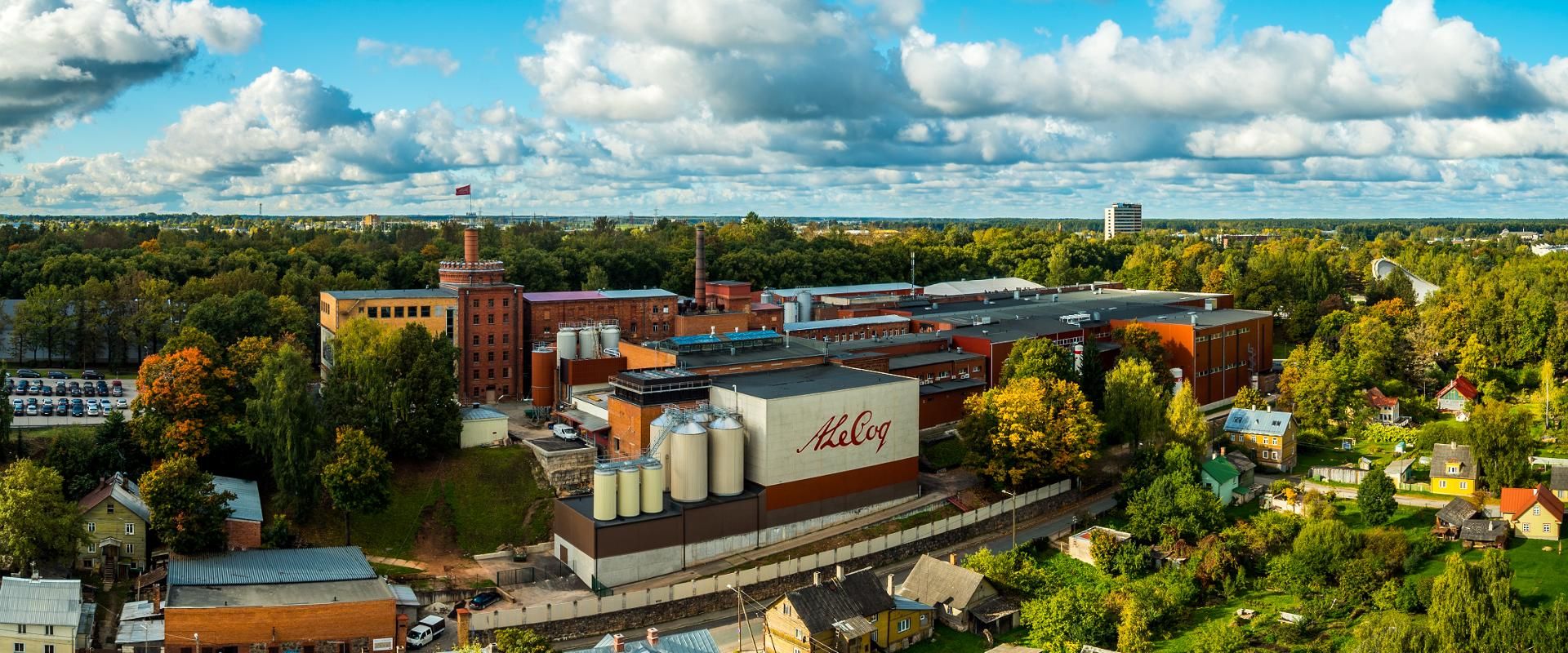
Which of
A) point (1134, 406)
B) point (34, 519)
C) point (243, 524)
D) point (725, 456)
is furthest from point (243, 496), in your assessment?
point (1134, 406)

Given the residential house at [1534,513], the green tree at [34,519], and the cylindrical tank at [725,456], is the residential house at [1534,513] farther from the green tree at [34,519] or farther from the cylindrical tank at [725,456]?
the green tree at [34,519]

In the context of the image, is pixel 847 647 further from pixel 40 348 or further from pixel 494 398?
pixel 40 348

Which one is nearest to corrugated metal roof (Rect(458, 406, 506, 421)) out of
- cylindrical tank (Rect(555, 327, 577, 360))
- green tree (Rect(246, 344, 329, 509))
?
cylindrical tank (Rect(555, 327, 577, 360))

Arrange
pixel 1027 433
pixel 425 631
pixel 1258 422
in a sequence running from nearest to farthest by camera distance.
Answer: pixel 425 631 < pixel 1027 433 < pixel 1258 422

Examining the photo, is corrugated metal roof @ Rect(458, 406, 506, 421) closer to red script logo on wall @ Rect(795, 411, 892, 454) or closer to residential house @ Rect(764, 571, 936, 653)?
red script logo on wall @ Rect(795, 411, 892, 454)

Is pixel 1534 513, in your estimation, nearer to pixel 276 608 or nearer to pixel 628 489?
pixel 628 489

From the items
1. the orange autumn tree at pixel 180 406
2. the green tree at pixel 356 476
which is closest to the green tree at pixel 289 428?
the green tree at pixel 356 476
